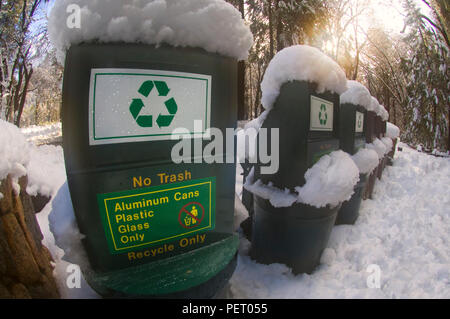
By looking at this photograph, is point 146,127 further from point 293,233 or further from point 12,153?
point 293,233

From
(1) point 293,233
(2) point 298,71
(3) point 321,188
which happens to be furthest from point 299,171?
(2) point 298,71

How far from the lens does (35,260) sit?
1.50 m

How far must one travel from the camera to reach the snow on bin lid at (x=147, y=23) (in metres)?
1.29

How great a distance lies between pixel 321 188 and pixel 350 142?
6.08 feet

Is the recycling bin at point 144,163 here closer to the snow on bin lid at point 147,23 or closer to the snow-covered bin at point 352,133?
the snow on bin lid at point 147,23

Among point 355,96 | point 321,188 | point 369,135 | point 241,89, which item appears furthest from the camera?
point 369,135

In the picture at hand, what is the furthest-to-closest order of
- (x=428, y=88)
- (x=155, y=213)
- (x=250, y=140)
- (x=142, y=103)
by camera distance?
(x=428, y=88) → (x=250, y=140) → (x=155, y=213) → (x=142, y=103)

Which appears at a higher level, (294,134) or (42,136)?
(42,136)

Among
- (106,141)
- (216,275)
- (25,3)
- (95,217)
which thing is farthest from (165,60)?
(25,3)

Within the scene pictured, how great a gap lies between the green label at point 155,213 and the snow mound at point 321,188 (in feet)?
2.58

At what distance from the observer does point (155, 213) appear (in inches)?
60.4

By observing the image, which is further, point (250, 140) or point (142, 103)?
point (250, 140)
